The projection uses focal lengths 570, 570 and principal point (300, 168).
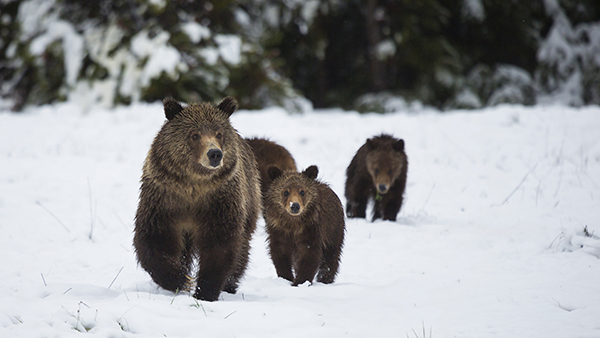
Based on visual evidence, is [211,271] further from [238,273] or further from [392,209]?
[392,209]

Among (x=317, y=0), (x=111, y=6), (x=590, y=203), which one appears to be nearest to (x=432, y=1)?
(x=317, y=0)

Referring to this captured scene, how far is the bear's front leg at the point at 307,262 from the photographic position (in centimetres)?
516

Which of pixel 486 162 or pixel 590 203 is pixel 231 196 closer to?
pixel 590 203

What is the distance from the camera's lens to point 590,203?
771cm

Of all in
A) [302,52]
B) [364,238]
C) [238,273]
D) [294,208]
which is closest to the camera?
[238,273]

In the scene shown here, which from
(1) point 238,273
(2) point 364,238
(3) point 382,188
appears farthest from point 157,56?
(1) point 238,273

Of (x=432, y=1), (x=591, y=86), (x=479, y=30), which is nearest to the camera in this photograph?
(x=432, y=1)

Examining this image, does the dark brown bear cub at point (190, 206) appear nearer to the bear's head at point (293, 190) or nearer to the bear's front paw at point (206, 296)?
the bear's front paw at point (206, 296)

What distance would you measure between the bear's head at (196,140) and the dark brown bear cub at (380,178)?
11.7ft

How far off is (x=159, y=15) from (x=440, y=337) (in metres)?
14.3

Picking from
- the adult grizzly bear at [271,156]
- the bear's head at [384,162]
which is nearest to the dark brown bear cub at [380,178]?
the bear's head at [384,162]

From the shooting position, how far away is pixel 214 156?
12.7ft

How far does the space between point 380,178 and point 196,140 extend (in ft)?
12.9

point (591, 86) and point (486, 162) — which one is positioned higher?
point (591, 86)
